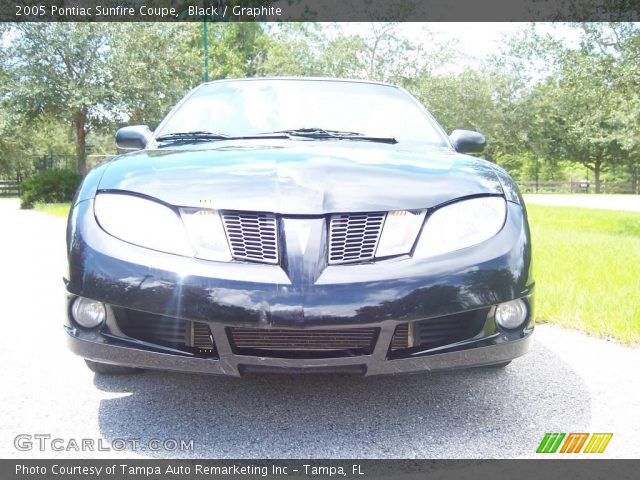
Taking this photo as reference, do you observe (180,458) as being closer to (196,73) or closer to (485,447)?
(485,447)

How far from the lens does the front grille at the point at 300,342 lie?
2221 mm

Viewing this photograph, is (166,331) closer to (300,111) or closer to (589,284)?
(300,111)

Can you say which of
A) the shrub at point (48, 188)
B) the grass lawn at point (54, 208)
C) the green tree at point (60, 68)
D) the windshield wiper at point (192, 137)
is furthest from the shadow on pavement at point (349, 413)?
the green tree at point (60, 68)

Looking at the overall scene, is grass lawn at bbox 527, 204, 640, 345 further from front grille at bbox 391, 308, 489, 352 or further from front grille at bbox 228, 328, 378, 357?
front grille at bbox 228, 328, 378, 357

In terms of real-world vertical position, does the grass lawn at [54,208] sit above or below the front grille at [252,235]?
below

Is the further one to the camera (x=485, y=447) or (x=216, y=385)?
(x=216, y=385)

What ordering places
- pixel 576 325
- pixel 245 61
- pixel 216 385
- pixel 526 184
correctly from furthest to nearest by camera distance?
pixel 526 184 → pixel 245 61 → pixel 576 325 → pixel 216 385

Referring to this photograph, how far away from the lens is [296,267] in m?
2.20

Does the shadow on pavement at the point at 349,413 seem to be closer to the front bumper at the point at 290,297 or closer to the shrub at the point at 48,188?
the front bumper at the point at 290,297

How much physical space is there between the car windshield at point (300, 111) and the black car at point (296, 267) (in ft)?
2.69

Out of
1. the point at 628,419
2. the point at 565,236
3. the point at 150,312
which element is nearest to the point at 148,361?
the point at 150,312

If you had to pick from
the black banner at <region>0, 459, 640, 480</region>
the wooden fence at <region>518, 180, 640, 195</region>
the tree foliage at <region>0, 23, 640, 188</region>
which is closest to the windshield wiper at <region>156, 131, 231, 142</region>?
the black banner at <region>0, 459, 640, 480</region>

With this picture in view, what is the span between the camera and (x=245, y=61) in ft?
134

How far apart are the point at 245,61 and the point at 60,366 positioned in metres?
39.8
